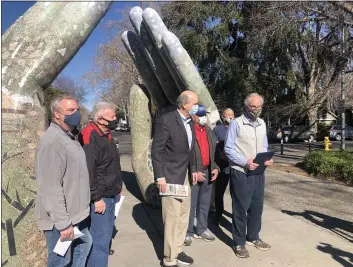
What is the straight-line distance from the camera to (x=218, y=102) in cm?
1973

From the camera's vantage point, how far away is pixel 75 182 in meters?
2.63

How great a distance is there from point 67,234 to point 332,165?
814 cm

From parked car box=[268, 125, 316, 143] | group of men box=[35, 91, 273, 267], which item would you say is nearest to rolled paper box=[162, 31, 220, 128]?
group of men box=[35, 91, 273, 267]

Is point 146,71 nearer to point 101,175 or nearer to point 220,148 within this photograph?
point 220,148

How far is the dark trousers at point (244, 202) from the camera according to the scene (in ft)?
13.6

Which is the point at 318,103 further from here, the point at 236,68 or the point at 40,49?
the point at 40,49

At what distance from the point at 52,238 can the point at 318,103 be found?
11524 millimetres

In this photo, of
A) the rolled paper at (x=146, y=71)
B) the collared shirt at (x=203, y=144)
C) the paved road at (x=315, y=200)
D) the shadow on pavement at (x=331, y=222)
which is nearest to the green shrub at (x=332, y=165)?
the paved road at (x=315, y=200)

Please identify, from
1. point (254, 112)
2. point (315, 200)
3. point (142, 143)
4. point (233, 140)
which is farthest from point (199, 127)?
point (315, 200)

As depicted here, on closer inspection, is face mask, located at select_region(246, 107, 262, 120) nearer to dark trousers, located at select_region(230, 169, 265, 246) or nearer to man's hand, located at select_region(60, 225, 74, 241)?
dark trousers, located at select_region(230, 169, 265, 246)

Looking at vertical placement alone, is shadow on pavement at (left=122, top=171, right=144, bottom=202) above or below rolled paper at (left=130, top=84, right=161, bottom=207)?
below

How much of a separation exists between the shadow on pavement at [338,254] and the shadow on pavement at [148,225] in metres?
1.95

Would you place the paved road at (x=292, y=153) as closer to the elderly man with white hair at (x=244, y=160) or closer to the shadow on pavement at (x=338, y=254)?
the shadow on pavement at (x=338, y=254)

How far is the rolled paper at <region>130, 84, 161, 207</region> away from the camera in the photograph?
6.20m
